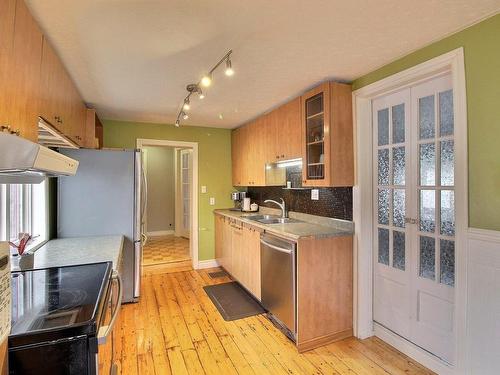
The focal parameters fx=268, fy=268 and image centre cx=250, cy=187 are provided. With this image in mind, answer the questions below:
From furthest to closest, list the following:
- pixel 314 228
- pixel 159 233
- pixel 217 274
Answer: pixel 159 233, pixel 217 274, pixel 314 228

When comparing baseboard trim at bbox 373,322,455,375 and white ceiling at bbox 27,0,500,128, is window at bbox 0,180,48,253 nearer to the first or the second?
white ceiling at bbox 27,0,500,128

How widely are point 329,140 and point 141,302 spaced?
2.76m

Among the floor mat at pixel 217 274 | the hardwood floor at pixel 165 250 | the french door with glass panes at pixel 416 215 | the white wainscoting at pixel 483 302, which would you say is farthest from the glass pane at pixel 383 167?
the hardwood floor at pixel 165 250

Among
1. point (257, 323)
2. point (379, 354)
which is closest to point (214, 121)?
point (257, 323)

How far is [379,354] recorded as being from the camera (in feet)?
7.14

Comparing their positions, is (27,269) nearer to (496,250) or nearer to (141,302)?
(141,302)

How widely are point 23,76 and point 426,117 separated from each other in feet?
8.44

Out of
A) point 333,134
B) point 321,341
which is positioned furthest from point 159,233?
point 333,134

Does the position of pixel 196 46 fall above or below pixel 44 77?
above

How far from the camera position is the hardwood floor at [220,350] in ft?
6.63

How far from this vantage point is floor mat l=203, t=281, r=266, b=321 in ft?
9.43

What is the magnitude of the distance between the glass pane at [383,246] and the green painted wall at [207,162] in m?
2.73

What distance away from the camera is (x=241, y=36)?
1.73 metres

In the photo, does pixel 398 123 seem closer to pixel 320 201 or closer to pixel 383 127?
pixel 383 127
